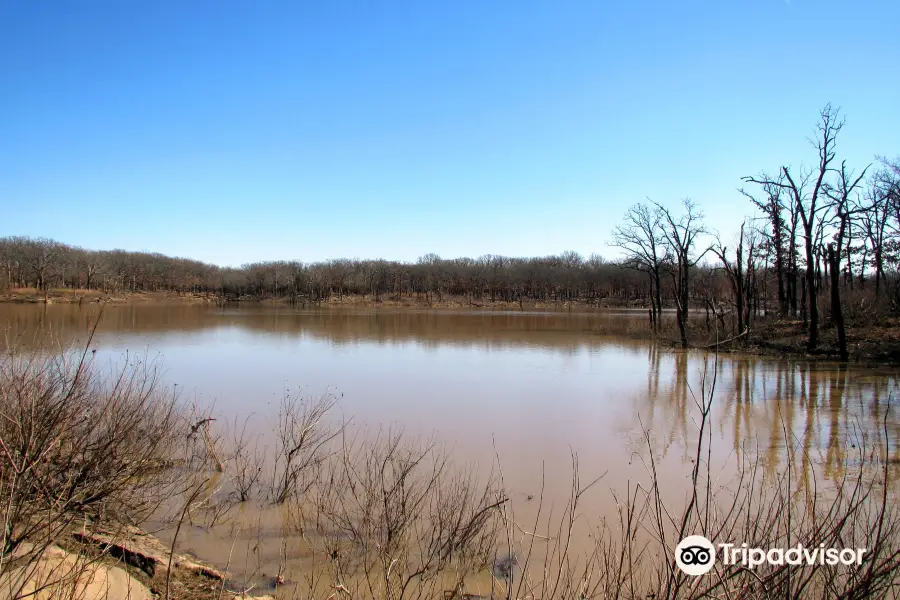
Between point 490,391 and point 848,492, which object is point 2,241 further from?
point 848,492

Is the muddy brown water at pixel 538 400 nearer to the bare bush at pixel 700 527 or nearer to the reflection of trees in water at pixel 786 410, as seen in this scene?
the reflection of trees in water at pixel 786 410

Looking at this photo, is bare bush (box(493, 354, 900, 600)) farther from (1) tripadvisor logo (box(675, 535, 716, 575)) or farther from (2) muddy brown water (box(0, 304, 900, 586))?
(1) tripadvisor logo (box(675, 535, 716, 575))

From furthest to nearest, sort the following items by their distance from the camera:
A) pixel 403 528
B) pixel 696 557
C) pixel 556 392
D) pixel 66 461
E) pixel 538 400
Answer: pixel 556 392, pixel 538 400, pixel 403 528, pixel 66 461, pixel 696 557

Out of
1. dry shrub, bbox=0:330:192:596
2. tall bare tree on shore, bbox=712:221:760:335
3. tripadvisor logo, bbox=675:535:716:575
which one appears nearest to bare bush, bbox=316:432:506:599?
tripadvisor logo, bbox=675:535:716:575

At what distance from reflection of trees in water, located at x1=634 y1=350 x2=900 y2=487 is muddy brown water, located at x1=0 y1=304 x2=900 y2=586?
5 cm

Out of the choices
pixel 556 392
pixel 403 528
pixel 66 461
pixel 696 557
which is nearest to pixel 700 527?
pixel 696 557

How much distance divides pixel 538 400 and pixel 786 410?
5844mm

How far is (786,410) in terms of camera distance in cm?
1261

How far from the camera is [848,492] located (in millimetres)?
7527

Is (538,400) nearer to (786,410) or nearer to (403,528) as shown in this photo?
(786,410)

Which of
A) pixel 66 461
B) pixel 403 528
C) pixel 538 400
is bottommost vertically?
pixel 538 400

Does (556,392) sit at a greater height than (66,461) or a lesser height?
lesser

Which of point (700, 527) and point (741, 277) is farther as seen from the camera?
point (741, 277)

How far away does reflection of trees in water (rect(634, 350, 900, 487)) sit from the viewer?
9.28 metres
